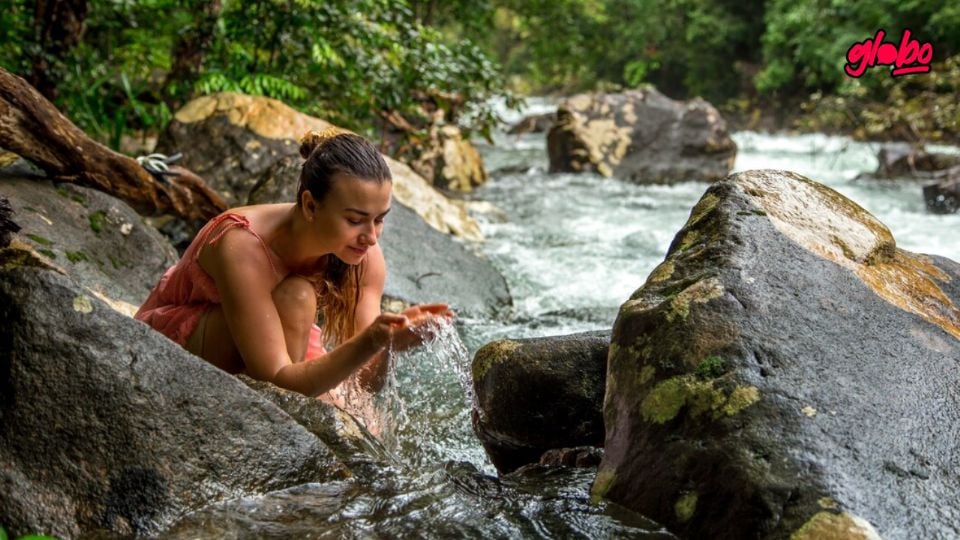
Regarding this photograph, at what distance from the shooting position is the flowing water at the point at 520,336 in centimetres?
226

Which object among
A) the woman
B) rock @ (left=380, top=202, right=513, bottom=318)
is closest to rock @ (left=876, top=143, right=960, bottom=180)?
rock @ (left=380, top=202, right=513, bottom=318)

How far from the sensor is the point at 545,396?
302 cm

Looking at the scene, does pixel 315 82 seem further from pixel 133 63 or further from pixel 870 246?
pixel 870 246

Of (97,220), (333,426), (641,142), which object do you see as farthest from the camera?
(641,142)

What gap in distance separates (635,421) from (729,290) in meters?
0.45

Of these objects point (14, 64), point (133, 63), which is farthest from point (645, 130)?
point (14, 64)

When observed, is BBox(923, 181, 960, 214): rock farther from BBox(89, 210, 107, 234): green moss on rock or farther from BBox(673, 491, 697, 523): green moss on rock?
BBox(673, 491, 697, 523): green moss on rock

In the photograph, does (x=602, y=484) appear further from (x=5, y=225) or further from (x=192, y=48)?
(x=192, y=48)

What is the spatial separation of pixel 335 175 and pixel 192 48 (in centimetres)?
554

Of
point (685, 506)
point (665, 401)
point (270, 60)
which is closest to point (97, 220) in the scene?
point (665, 401)

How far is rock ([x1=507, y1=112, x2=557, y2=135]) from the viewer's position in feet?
58.2

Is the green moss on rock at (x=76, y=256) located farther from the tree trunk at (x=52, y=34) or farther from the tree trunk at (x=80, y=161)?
the tree trunk at (x=52, y=34)

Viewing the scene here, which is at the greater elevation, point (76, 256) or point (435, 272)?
point (76, 256)

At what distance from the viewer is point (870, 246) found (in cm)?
298
